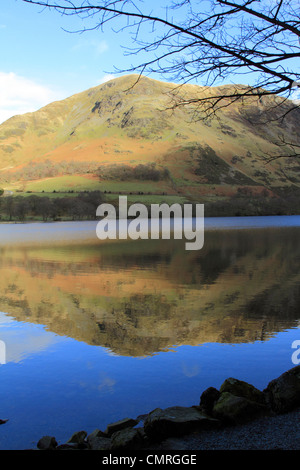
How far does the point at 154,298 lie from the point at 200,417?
1064 cm

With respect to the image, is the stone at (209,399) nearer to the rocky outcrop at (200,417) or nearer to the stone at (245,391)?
the rocky outcrop at (200,417)

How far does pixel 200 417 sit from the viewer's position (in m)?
6.03

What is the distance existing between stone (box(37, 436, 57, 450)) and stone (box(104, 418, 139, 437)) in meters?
0.73

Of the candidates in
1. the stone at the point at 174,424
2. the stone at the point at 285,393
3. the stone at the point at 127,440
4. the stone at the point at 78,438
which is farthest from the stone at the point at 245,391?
the stone at the point at 78,438

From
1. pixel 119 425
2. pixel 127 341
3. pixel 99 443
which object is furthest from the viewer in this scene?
pixel 127 341

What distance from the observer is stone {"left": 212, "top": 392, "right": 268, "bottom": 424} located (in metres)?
6.07

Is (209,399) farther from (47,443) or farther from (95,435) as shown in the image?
(47,443)

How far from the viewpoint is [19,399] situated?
7.79 meters

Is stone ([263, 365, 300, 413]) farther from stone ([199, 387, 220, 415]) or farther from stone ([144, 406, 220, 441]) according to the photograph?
stone ([144, 406, 220, 441])

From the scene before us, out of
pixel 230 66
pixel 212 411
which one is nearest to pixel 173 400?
pixel 212 411

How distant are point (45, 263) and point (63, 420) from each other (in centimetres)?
2173

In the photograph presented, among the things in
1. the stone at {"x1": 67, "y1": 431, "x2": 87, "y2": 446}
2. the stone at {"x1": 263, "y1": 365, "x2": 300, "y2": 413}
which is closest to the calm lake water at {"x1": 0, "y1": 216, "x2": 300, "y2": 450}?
the stone at {"x1": 67, "y1": 431, "x2": 87, "y2": 446}

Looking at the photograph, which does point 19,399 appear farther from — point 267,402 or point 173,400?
point 267,402

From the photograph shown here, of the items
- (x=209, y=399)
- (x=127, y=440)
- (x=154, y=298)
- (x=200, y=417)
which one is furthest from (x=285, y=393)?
(x=154, y=298)
